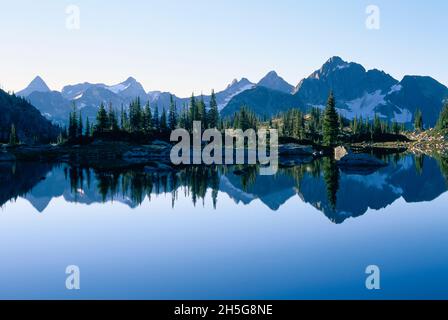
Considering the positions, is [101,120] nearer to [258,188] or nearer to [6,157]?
[6,157]

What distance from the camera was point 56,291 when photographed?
1587 cm

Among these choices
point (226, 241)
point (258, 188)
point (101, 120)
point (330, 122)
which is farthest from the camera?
point (101, 120)

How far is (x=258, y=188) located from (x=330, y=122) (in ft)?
212

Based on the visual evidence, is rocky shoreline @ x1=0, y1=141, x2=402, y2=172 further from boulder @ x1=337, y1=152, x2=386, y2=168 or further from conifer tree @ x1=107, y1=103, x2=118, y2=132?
boulder @ x1=337, y1=152, x2=386, y2=168

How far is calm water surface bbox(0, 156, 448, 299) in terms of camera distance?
52.9ft

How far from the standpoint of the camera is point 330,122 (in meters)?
107

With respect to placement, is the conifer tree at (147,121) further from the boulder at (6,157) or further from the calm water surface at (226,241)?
the calm water surface at (226,241)

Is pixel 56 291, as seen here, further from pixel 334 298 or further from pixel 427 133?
pixel 427 133

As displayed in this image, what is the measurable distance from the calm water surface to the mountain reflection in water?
0.75 feet

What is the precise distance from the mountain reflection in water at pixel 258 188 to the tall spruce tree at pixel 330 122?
44418 mm

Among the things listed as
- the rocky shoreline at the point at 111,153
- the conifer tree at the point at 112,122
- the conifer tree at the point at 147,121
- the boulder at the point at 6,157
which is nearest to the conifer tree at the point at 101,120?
the conifer tree at the point at 112,122

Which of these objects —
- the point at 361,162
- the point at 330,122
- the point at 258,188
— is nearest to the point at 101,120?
the point at 330,122

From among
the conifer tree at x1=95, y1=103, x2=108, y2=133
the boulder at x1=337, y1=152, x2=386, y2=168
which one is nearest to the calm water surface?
the boulder at x1=337, y1=152, x2=386, y2=168

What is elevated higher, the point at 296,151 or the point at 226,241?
the point at 296,151
